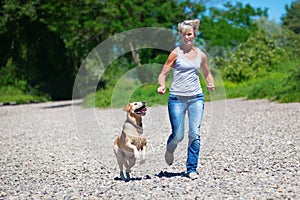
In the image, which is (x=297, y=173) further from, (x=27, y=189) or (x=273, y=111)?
(x=273, y=111)

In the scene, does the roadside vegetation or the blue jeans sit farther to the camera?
the roadside vegetation

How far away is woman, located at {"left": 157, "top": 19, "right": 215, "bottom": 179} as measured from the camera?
6805 mm

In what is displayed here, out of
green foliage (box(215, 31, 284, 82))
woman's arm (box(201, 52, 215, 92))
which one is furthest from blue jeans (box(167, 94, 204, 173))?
green foliage (box(215, 31, 284, 82))

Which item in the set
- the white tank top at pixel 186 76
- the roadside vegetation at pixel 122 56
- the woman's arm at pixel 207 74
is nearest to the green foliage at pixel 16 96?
the roadside vegetation at pixel 122 56

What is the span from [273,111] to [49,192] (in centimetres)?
1208

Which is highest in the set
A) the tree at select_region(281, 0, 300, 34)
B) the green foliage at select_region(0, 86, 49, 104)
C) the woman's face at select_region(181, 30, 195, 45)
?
the tree at select_region(281, 0, 300, 34)

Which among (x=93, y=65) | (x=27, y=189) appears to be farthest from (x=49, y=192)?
(x=93, y=65)

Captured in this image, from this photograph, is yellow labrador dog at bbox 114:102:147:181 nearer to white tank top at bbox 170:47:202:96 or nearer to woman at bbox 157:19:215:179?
woman at bbox 157:19:215:179

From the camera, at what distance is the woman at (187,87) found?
6.80m

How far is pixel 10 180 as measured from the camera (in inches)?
308

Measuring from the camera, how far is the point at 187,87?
6801 mm

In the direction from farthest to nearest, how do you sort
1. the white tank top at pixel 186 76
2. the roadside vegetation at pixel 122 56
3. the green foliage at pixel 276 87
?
the roadside vegetation at pixel 122 56 → the green foliage at pixel 276 87 → the white tank top at pixel 186 76

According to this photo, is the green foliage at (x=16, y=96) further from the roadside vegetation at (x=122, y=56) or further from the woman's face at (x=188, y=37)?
the woman's face at (x=188, y=37)

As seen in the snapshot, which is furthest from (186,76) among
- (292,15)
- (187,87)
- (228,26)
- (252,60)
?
(292,15)
